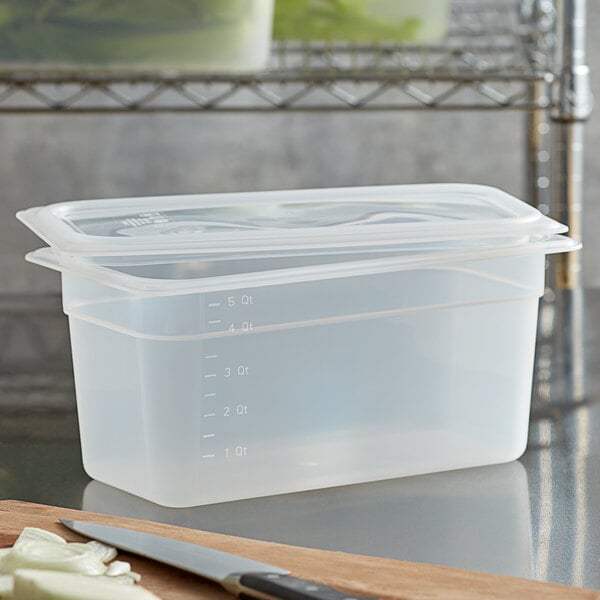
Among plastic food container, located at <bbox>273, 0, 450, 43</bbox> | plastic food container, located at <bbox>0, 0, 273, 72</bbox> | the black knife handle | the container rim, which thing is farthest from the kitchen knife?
plastic food container, located at <bbox>273, 0, 450, 43</bbox>

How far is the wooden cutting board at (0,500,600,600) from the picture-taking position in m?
0.43

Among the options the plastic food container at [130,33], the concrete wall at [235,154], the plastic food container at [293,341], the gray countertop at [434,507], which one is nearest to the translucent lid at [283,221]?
the plastic food container at [293,341]

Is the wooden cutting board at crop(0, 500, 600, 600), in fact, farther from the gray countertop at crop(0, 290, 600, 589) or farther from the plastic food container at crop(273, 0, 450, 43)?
the plastic food container at crop(273, 0, 450, 43)

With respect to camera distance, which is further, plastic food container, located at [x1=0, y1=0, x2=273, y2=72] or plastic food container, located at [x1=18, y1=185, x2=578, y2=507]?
plastic food container, located at [x1=0, y1=0, x2=273, y2=72]

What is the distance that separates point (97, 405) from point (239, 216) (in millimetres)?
126

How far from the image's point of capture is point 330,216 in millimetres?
599

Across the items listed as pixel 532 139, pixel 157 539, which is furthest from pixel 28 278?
pixel 157 539

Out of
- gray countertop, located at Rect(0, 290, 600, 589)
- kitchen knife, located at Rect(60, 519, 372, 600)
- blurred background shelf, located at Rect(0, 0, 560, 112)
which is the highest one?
blurred background shelf, located at Rect(0, 0, 560, 112)

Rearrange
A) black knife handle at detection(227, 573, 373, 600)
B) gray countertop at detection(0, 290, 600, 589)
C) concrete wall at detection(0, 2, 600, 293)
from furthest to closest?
concrete wall at detection(0, 2, 600, 293) < gray countertop at detection(0, 290, 600, 589) < black knife handle at detection(227, 573, 373, 600)

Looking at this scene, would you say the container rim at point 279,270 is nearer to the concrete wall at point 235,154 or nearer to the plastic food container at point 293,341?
the plastic food container at point 293,341

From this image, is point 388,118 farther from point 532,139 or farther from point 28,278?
point 28,278

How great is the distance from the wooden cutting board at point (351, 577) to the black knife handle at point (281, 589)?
0.01 metres

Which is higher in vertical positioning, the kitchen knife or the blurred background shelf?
the blurred background shelf

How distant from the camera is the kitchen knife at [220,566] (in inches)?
→ 15.8
